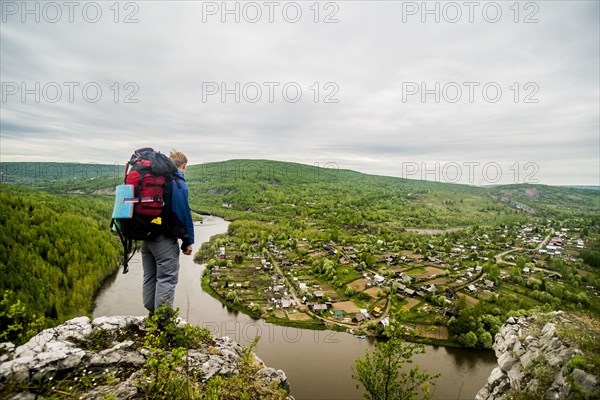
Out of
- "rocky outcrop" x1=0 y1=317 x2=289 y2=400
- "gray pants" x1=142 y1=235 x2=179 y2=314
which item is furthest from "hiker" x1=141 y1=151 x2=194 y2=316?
"rocky outcrop" x1=0 y1=317 x2=289 y2=400

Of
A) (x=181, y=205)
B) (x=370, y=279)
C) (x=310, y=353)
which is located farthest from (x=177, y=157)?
(x=370, y=279)

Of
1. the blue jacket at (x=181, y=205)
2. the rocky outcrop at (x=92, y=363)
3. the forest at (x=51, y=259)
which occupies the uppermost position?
the blue jacket at (x=181, y=205)

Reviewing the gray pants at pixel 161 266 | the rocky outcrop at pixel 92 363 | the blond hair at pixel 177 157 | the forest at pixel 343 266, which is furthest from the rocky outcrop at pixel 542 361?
the blond hair at pixel 177 157

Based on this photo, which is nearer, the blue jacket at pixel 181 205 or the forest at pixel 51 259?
the blue jacket at pixel 181 205

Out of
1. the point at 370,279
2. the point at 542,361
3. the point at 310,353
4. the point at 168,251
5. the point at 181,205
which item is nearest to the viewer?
the point at 181,205

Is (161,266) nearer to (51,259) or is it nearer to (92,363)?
(92,363)

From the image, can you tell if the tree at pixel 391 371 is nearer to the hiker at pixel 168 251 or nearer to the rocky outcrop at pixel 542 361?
the rocky outcrop at pixel 542 361

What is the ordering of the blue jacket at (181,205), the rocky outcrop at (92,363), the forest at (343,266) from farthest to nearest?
the forest at (343,266) → the blue jacket at (181,205) → the rocky outcrop at (92,363)

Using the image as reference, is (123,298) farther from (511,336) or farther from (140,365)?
(511,336)
